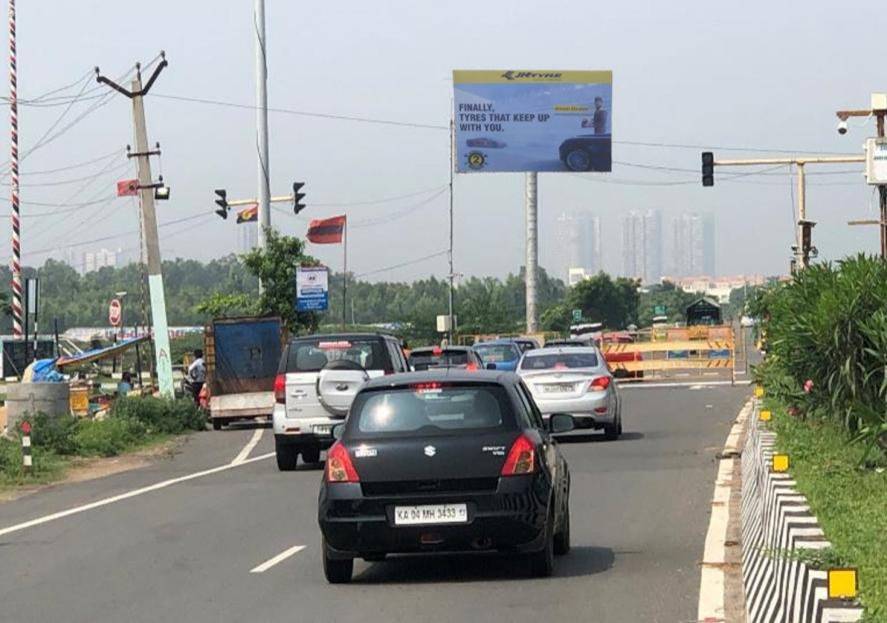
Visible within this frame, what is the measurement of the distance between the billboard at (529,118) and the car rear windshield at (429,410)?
1827 inches

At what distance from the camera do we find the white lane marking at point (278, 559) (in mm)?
13055

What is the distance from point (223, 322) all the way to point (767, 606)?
93.1ft

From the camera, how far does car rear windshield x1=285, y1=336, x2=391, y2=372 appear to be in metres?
23.0

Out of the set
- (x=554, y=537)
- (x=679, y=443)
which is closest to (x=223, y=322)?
(x=679, y=443)

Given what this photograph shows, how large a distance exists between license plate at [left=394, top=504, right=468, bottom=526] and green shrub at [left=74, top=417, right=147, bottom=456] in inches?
705

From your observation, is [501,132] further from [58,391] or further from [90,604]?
[90,604]

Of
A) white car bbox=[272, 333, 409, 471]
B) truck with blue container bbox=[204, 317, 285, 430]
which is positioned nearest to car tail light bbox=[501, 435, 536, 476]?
white car bbox=[272, 333, 409, 471]

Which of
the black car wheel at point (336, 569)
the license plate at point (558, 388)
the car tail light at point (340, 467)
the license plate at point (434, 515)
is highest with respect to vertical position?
the car tail light at point (340, 467)

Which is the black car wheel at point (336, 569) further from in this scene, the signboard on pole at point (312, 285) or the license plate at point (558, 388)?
the signboard on pole at point (312, 285)

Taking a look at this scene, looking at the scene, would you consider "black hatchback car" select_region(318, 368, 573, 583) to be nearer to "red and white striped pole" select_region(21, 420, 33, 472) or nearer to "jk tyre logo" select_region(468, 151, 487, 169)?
"red and white striped pole" select_region(21, 420, 33, 472)

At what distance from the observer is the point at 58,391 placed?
3061 centimetres

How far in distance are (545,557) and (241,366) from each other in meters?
24.7

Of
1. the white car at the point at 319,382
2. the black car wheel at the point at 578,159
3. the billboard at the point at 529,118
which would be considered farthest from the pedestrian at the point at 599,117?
the white car at the point at 319,382

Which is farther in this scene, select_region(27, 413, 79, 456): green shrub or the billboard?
the billboard
